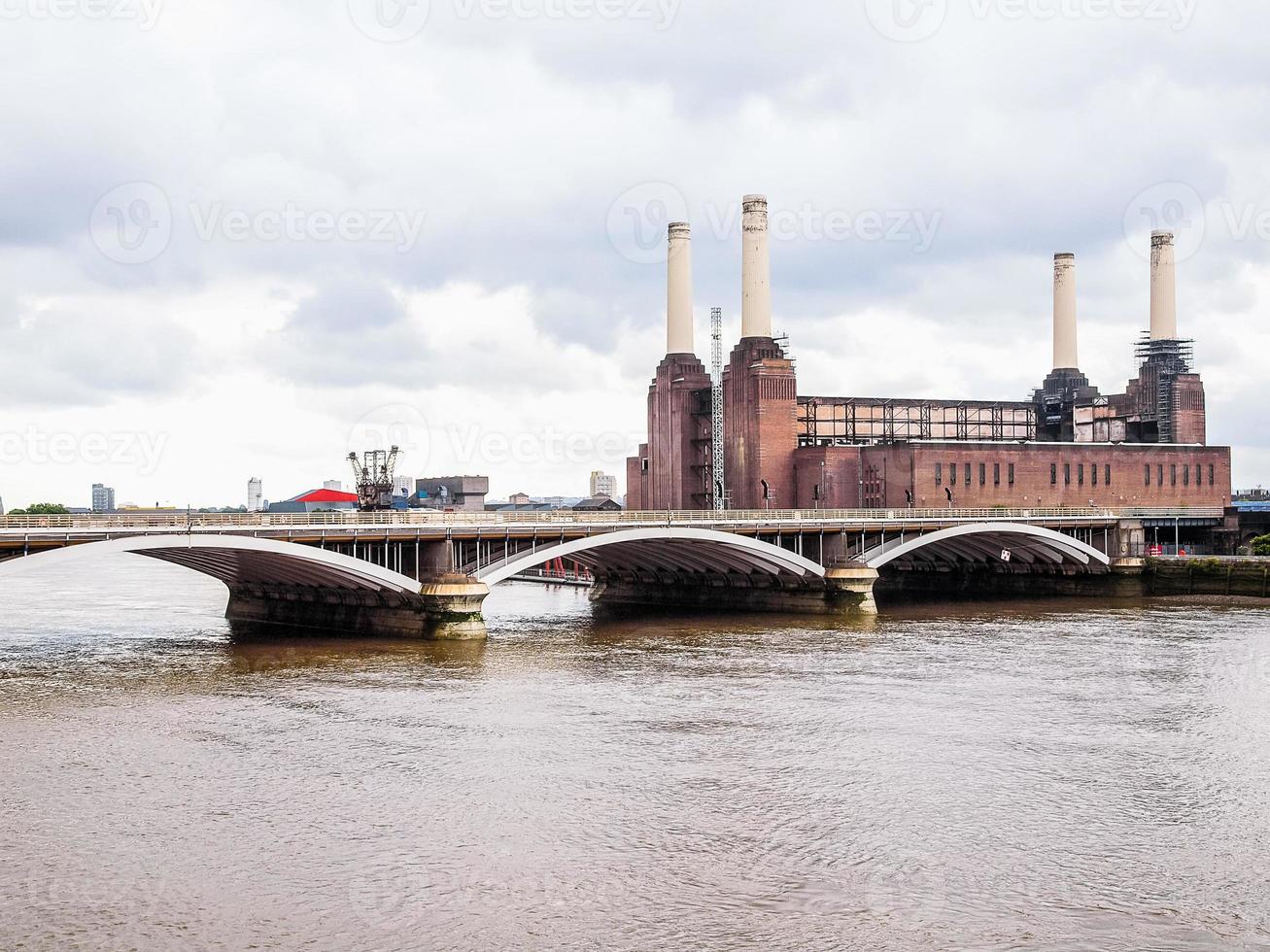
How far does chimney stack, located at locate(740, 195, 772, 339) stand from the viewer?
348ft

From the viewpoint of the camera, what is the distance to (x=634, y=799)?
32.5 meters

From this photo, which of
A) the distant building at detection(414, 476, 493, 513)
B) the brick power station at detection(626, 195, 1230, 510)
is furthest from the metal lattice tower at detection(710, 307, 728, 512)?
the distant building at detection(414, 476, 493, 513)

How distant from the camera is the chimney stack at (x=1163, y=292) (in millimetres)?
119125

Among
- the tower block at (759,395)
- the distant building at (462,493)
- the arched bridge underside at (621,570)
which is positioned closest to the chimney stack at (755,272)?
the tower block at (759,395)

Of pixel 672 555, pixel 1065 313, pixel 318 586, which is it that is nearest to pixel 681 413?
pixel 672 555

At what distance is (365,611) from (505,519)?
26.4ft

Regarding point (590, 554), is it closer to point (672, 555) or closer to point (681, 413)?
point (672, 555)

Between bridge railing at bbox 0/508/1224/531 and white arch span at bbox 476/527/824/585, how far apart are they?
1405mm

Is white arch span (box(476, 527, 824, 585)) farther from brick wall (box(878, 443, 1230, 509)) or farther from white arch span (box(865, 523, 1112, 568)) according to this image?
brick wall (box(878, 443, 1230, 509))

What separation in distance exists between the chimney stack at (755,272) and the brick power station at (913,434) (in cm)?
11

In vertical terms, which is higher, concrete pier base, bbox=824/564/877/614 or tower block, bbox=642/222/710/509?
tower block, bbox=642/222/710/509

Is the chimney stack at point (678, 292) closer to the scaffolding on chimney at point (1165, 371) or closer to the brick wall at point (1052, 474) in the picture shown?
the brick wall at point (1052, 474)

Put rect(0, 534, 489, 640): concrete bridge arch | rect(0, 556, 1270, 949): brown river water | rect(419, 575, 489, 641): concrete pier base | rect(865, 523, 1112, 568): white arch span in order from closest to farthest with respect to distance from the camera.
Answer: rect(0, 556, 1270, 949): brown river water → rect(0, 534, 489, 640): concrete bridge arch → rect(419, 575, 489, 641): concrete pier base → rect(865, 523, 1112, 568): white arch span

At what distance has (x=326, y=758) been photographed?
3666 cm
